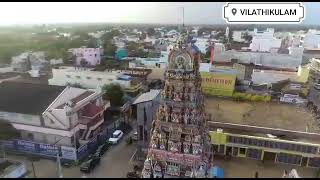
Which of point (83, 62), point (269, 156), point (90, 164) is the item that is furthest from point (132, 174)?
point (83, 62)

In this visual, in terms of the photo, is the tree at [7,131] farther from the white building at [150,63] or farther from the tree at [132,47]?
the tree at [132,47]

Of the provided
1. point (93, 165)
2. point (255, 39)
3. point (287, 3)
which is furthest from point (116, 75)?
point (255, 39)

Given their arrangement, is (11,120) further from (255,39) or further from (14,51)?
(255,39)

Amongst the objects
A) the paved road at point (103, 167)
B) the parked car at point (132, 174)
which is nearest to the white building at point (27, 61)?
the paved road at point (103, 167)

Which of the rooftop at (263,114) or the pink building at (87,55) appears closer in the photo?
the rooftop at (263,114)

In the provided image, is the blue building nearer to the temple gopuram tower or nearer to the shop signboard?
the shop signboard

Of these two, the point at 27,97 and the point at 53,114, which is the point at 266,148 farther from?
the point at 27,97

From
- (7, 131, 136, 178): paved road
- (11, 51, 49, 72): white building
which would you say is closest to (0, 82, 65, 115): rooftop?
(7, 131, 136, 178): paved road
